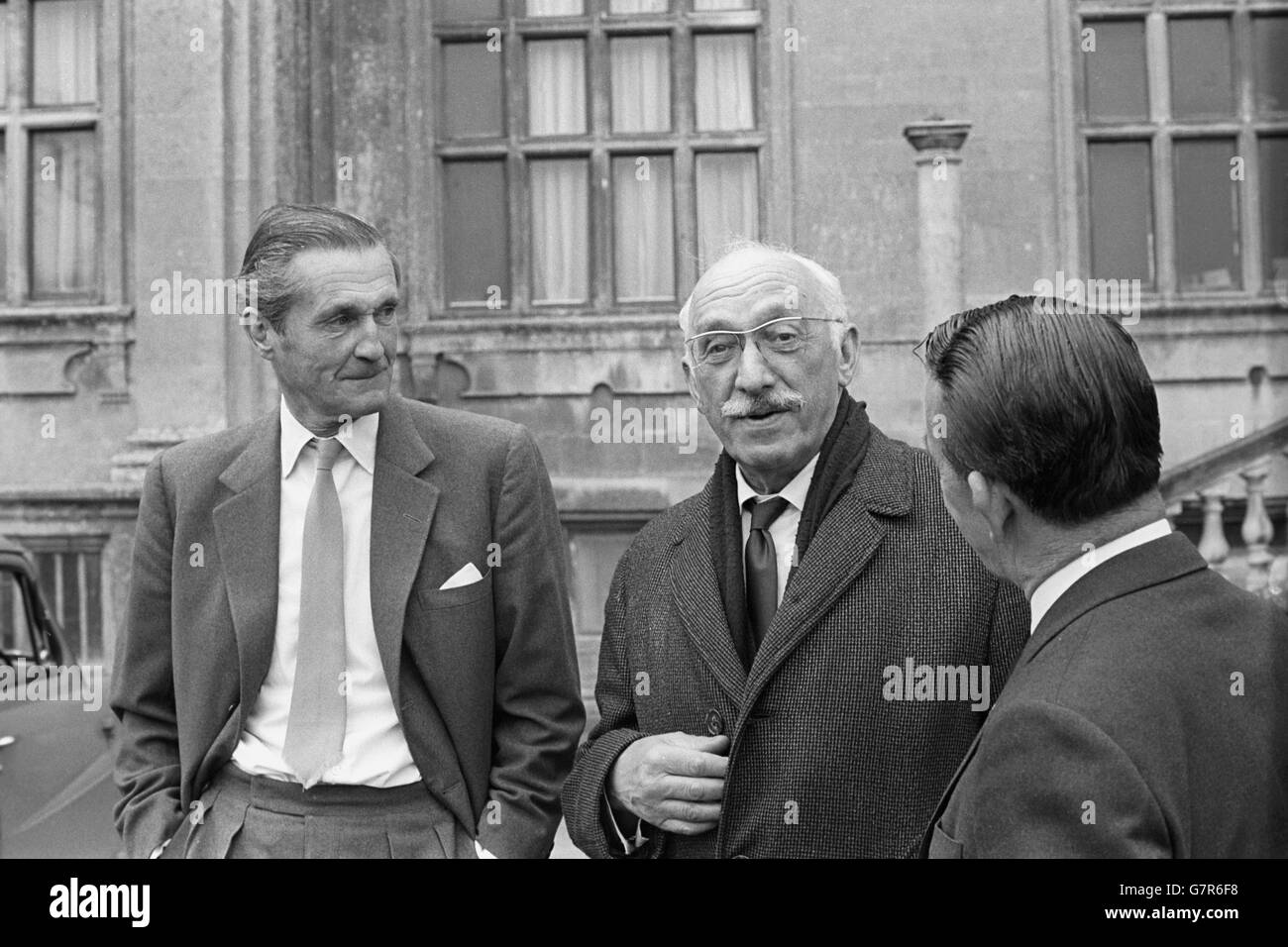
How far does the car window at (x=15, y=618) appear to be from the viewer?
566cm

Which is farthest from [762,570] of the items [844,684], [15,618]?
[15,618]

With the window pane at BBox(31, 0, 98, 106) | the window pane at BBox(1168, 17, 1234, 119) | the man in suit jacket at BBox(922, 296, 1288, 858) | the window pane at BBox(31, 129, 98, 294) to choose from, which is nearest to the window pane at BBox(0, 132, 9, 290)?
the window pane at BBox(31, 129, 98, 294)

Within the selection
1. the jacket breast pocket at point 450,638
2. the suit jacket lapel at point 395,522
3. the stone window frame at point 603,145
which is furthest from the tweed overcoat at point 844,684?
the stone window frame at point 603,145

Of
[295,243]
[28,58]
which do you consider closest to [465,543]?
[295,243]

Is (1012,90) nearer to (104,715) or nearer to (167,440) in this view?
(167,440)

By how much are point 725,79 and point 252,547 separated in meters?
8.03

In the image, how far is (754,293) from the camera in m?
2.78

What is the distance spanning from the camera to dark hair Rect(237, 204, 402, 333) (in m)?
2.87

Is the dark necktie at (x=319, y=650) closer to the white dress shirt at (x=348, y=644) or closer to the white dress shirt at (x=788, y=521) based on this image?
the white dress shirt at (x=348, y=644)

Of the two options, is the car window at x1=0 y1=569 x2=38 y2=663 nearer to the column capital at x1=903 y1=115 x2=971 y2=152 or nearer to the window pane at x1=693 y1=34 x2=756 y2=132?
the column capital at x1=903 y1=115 x2=971 y2=152

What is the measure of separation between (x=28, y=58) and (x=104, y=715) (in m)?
6.07

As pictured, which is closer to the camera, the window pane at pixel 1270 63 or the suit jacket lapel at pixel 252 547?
the suit jacket lapel at pixel 252 547

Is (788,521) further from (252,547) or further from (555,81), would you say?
(555,81)

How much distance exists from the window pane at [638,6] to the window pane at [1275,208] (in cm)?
411
